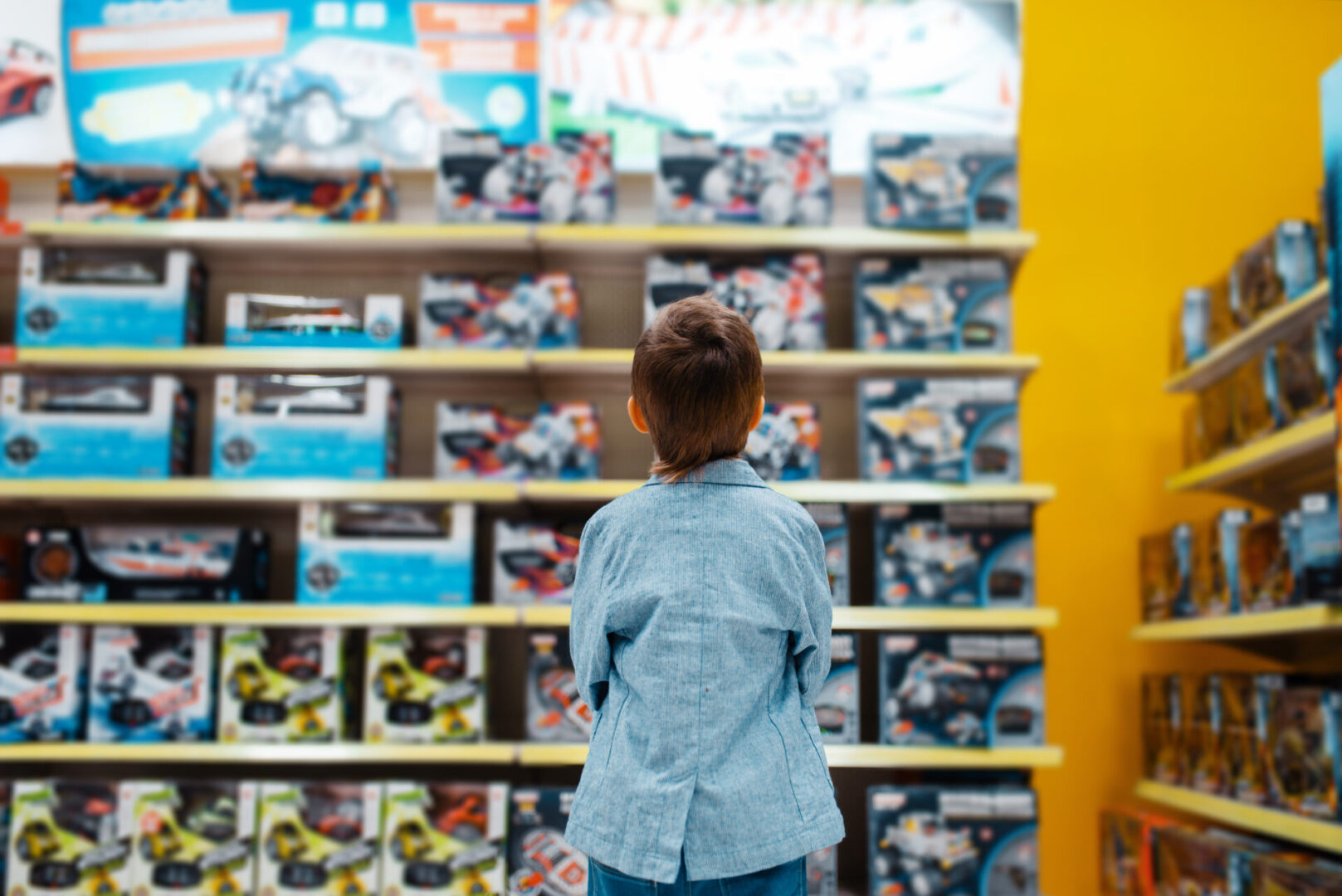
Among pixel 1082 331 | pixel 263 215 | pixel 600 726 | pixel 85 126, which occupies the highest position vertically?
pixel 85 126

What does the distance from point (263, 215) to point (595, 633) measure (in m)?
2.20

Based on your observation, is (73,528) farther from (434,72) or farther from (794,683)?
(794,683)

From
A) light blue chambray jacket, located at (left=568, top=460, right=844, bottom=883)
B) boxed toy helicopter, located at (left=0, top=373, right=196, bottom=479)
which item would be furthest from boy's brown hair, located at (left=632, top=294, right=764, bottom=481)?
boxed toy helicopter, located at (left=0, top=373, right=196, bottom=479)

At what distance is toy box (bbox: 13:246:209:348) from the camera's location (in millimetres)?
2867

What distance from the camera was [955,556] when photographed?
8.84ft

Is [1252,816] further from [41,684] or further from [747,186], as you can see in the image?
[41,684]

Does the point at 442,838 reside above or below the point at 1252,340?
below

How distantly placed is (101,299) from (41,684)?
3.27ft

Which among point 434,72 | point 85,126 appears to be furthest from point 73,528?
point 434,72

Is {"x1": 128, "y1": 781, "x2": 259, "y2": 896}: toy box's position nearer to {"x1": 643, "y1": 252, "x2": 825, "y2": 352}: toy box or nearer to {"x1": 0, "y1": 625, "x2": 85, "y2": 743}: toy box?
{"x1": 0, "y1": 625, "x2": 85, "y2": 743}: toy box

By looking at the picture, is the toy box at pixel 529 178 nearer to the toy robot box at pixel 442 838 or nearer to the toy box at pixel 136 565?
the toy box at pixel 136 565

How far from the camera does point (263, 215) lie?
2957mm

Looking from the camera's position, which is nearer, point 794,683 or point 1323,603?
point 794,683

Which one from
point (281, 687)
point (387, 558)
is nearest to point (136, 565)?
point (281, 687)
